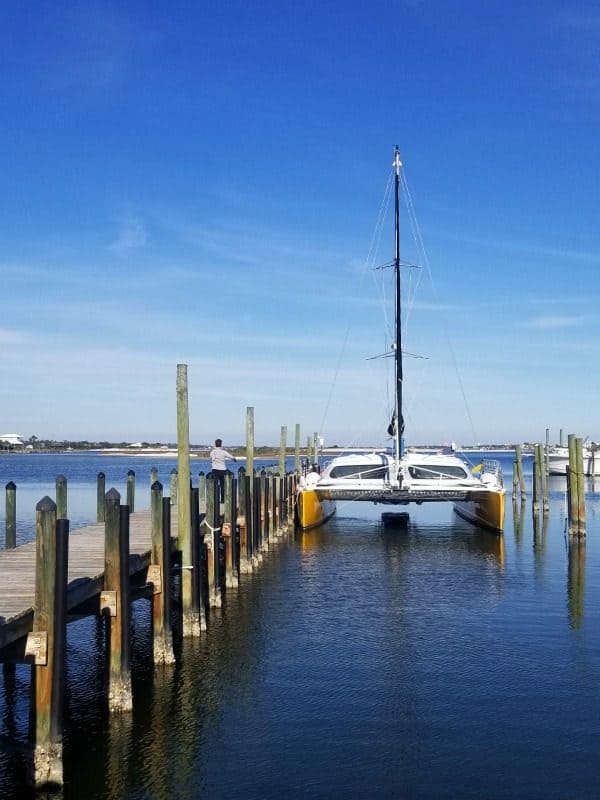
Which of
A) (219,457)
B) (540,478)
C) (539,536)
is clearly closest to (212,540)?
(219,457)

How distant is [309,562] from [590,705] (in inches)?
472

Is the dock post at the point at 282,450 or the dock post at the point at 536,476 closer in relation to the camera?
the dock post at the point at 282,450

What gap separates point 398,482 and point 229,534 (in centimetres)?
973

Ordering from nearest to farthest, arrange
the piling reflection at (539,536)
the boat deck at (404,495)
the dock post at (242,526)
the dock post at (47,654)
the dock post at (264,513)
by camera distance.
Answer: the dock post at (47,654), the dock post at (242,526), the piling reflection at (539,536), the dock post at (264,513), the boat deck at (404,495)

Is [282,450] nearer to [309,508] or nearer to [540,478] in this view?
[309,508]

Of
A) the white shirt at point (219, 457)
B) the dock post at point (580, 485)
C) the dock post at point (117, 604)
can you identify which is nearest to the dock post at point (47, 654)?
the dock post at point (117, 604)

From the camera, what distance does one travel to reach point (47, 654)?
786cm

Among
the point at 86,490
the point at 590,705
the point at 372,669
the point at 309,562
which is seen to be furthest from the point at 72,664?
the point at 86,490

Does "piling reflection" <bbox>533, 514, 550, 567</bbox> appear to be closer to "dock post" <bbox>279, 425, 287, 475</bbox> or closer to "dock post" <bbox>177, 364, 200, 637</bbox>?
"dock post" <bbox>279, 425, 287, 475</bbox>

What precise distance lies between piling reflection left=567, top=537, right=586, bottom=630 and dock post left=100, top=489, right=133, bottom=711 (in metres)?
7.81

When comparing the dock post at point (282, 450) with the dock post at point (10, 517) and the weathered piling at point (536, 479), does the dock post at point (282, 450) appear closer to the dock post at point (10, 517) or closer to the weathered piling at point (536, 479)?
the weathered piling at point (536, 479)

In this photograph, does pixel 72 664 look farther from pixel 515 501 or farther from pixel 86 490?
pixel 86 490

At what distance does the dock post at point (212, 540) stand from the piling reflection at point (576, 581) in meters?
5.96

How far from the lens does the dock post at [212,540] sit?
15.7m
